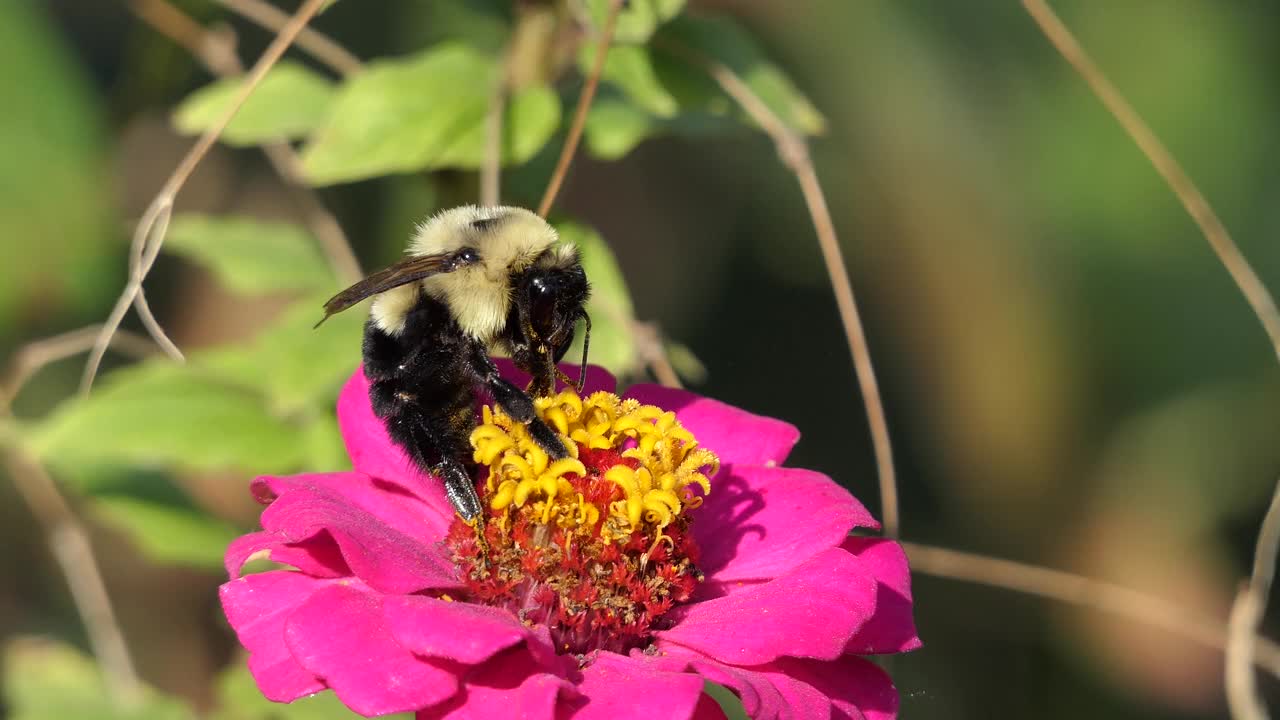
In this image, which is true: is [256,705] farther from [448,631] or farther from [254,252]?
[448,631]

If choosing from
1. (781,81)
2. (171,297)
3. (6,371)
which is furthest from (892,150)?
(6,371)

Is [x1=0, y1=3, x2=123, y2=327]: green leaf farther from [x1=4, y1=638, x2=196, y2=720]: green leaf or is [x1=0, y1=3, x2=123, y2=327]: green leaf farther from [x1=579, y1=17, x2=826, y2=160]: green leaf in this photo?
[x1=579, y1=17, x2=826, y2=160]: green leaf

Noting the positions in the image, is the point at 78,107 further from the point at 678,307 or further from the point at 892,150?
the point at 892,150

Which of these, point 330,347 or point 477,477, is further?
point 330,347

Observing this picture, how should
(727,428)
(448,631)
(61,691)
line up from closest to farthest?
(448,631) → (727,428) → (61,691)

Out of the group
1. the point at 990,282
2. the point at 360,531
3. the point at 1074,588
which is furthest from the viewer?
the point at 990,282

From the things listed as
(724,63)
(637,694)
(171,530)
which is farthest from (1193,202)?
(171,530)
